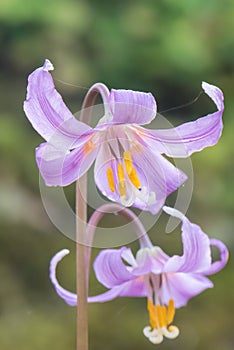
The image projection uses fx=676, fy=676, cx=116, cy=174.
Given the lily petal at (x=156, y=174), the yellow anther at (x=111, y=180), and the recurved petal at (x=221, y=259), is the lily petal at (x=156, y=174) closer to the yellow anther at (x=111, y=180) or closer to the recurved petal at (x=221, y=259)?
the yellow anther at (x=111, y=180)

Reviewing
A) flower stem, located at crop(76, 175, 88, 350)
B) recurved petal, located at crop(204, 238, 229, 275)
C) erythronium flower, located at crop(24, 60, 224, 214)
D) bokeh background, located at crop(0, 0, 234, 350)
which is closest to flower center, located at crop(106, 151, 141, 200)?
erythronium flower, located at crop(24, 60, 224, 214)

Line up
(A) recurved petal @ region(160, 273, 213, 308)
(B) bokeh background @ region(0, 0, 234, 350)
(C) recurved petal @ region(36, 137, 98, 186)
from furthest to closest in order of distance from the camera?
(B) bokeh background @ region(0, 0, 234, 350) → (A) recurved petal @ region(160, 273, 213, 308) → (C) recurved petal @ region(36, 137, 98, 186)

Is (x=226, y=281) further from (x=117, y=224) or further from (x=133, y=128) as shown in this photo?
(x=133, y=128)

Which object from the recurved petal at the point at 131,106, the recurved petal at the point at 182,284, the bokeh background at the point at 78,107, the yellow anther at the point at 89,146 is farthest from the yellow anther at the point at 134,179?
the bokeh background at the point at 78,107

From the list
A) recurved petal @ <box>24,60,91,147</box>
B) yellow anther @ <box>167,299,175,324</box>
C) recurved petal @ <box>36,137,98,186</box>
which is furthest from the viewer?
yellow anther @ <box>167,299,175,324</box>

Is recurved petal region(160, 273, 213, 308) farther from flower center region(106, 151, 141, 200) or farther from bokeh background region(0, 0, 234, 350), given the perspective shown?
bokeh background region(0, 0, 234, 350)

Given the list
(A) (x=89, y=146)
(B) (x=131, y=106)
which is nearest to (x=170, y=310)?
(A) (x=89, y=146)
